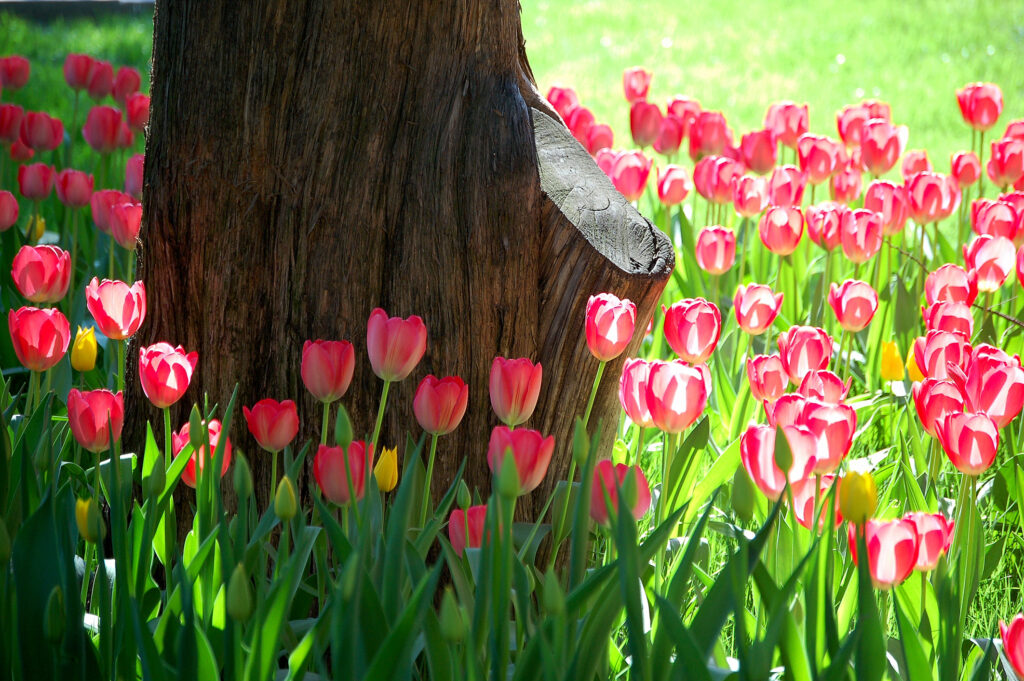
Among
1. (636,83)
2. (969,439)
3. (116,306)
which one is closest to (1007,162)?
(636,83)

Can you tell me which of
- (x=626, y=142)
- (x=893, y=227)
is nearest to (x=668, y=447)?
(x=893, y=227)

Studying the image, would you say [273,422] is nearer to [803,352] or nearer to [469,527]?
[469,527]

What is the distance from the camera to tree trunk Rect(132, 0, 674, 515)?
5.34ft

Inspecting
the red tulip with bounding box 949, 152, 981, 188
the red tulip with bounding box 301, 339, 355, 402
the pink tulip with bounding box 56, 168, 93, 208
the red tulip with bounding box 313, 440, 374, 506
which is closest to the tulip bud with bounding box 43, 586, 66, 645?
the red tulip with bounding box 313, 440, 374, 506

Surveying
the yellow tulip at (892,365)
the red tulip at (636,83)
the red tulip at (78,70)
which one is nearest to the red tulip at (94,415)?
the yellow tulip at (892,365)

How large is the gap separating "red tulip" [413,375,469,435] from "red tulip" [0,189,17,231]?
4.71 feet

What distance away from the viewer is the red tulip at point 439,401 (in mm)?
1321

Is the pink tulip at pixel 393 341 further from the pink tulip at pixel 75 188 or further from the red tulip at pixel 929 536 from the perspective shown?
the pink tulip at pixel 75 188

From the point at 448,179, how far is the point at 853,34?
7.67 m

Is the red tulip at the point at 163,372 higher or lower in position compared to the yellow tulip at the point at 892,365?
higher

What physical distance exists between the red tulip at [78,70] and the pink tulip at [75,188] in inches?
36.2

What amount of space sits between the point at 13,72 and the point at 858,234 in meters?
2.70

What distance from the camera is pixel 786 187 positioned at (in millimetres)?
2598

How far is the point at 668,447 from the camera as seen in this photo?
4.91ft
